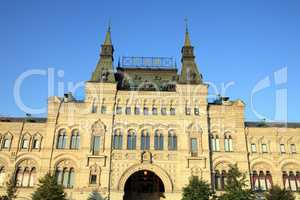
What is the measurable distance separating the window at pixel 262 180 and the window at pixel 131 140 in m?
19.0

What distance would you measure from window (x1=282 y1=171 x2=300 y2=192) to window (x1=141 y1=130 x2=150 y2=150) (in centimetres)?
2167

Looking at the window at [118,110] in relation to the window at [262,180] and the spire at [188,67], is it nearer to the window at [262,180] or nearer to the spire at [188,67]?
the spire at [188,67]

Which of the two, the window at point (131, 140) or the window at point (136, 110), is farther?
the window at point (136, 110)

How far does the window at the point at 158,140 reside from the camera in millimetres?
48688

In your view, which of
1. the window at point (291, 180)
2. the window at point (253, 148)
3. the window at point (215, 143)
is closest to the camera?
the window at point (291, 180)

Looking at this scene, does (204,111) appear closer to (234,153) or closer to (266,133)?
(234,153)

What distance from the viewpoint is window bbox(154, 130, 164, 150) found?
4869 centimetres

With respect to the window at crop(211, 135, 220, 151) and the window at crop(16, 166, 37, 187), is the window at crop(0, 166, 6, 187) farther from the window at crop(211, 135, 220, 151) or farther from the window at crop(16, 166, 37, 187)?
the window at crop(211, 135, 220, 151)

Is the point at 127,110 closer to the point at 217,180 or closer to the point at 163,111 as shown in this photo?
the point at 163,111

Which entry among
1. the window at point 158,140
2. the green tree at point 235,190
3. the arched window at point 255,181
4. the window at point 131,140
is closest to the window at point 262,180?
the arched window at point 255,181

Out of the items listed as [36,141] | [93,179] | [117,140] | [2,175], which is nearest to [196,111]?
[117,140]

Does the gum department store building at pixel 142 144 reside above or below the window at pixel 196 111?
below

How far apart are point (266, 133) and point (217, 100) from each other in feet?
31.7

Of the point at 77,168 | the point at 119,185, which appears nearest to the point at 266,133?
the point at 119,185
